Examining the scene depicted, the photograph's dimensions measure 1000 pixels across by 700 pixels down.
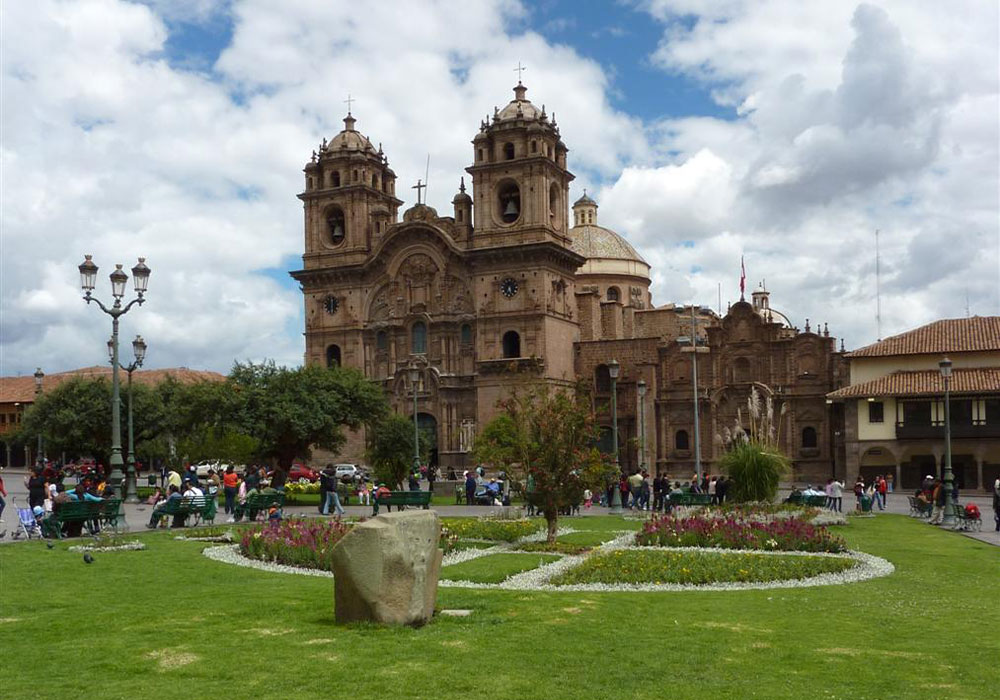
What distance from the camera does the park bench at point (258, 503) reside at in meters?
25.3

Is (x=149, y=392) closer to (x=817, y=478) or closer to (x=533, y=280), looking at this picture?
(x=533, y=280)

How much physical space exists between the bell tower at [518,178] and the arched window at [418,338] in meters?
5.85

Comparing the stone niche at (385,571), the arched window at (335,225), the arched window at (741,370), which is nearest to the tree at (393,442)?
the arched window at (335,225)

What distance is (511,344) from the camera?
57781 mm

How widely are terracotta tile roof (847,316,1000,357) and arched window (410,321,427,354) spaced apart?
23301mm

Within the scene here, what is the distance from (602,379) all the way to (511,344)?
6.15 metres

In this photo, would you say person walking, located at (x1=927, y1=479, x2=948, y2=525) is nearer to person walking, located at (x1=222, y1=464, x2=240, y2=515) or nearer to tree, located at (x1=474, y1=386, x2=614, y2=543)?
tree, located at (x1=474, y1=386, x2=614, y2=543)

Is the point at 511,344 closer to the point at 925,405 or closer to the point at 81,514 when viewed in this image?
the point at 925,405

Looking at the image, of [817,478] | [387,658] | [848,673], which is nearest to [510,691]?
[387,658]

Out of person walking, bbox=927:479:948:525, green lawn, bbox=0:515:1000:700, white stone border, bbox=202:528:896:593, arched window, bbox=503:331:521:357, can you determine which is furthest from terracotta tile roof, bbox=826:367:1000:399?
green lawn, bbox=0:515:1000:700

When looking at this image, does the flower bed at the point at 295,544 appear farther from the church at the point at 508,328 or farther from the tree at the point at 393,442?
the church at the point at 508,328

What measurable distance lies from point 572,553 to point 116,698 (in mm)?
11399

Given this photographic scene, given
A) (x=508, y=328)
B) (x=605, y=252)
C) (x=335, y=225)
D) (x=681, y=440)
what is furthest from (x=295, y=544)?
(x=605, y=252)

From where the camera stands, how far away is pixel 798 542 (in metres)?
19.1
